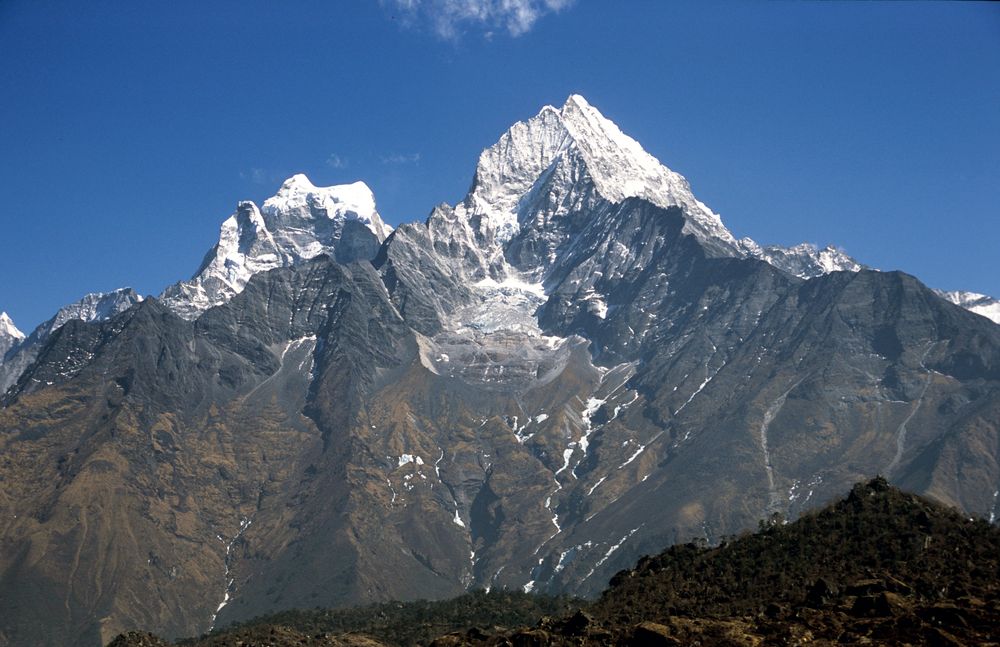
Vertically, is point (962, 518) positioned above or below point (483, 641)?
above

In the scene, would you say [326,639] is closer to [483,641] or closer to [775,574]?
[483,641]

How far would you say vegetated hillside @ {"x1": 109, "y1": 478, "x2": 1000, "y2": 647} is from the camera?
426 feet

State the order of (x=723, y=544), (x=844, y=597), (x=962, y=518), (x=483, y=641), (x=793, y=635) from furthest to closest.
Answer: (x=723, y=544), (x=962, y=518), (x=483, y=641), (x=844, y=597), (x=793, y=635)

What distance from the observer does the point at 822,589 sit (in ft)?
495

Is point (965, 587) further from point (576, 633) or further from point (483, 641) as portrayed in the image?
point (483, 641)

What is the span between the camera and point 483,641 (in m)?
161

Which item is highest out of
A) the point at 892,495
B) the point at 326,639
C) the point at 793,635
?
the point at 892,495

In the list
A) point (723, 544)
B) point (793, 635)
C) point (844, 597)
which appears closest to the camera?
point (793, 635)

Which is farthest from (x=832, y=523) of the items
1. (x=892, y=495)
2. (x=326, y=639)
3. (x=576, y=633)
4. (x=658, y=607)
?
(x=326, y=639)

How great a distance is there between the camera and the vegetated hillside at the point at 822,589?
129750 mm

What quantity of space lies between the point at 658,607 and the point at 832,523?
33.1 meters

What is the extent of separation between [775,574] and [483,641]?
130 feet

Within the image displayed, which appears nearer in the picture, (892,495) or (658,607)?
(658,607)

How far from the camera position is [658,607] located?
554 ft
